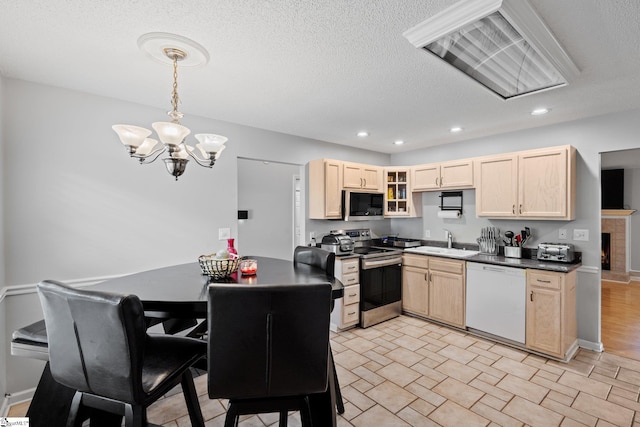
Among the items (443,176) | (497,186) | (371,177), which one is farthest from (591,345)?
(371,177)

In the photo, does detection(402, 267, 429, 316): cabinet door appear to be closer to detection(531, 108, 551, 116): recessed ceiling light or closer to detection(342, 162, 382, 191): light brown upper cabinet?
detection(342, 162, 382, 191): light brown upper cabinet

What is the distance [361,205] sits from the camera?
4289mm

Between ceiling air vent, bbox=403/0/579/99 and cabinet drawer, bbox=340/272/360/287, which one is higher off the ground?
ceiling air vent, bbox=403/0/579/99

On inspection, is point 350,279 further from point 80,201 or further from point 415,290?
point 80,201

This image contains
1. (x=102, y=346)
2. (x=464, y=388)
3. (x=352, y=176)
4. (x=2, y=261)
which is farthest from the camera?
(x=352, y=176)

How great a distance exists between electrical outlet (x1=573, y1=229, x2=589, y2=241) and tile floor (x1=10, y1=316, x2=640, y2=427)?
47.2 inches

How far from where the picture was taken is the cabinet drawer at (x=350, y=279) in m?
3.64

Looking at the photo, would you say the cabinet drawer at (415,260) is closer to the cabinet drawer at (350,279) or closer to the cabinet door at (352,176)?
the cabinet drawer at (350,279)

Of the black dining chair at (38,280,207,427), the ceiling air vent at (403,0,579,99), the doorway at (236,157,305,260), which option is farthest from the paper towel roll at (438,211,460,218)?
the black dining chair at (38,280,207,427)

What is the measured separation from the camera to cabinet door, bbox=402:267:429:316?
394 centimetres

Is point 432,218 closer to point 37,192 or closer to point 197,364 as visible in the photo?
point 197,364

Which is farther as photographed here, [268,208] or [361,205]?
[268,208]

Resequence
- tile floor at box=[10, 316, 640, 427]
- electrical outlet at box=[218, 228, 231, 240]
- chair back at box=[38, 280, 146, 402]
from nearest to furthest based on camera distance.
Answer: chair back at box=[38, 280, 146, 402], tile floor at box=[10, 316, 640, 427], electrical outlet at box=[218, 228, 231, 240]

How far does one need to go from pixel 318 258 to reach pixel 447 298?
89.0 inches
